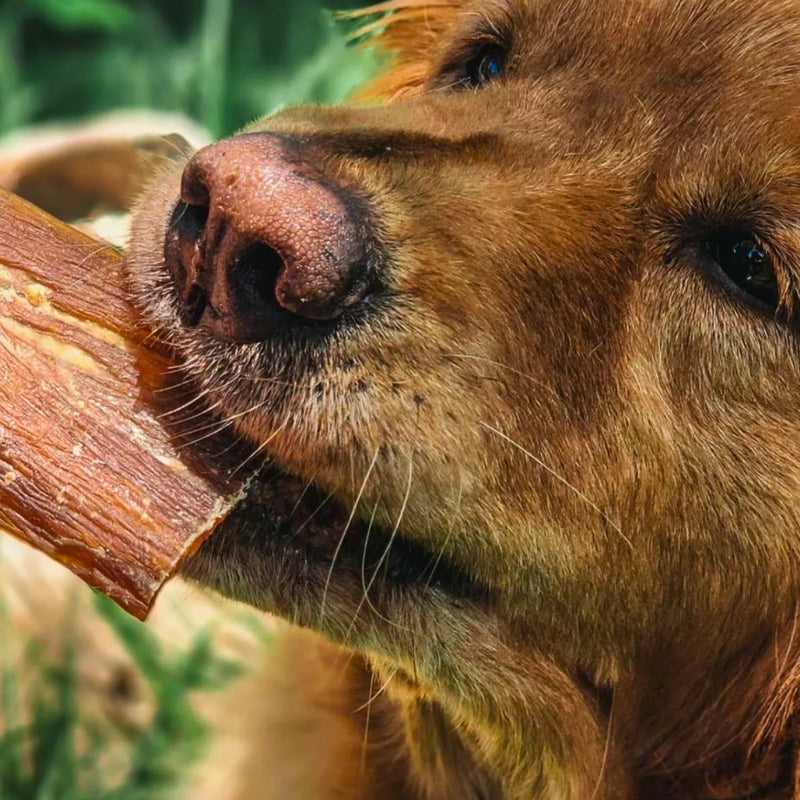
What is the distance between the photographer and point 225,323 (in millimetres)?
1498

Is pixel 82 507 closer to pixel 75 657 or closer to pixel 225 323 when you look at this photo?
pixel 225 323

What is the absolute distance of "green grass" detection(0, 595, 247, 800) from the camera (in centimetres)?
319

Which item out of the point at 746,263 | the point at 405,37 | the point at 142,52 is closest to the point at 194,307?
the point at 746,263

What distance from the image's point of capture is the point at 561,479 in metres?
1.63

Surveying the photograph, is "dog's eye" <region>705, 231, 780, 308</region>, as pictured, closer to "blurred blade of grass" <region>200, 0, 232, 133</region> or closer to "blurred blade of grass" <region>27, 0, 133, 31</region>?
"blurred blade of grass" <region>200, 0, 232, 133</region>

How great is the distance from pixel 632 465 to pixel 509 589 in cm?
26

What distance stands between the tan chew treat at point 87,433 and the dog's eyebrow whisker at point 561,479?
1.22 feet

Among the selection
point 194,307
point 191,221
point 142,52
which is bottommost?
point 142,52

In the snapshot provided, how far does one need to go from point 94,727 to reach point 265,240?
2.54 m

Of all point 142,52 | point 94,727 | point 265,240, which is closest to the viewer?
point 265,240

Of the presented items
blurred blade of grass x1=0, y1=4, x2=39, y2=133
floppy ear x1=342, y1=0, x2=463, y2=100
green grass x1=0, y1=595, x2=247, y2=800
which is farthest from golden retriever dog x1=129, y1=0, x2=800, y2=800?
blurred blade of grass x1=0, y1=4, x2=39, y2=133

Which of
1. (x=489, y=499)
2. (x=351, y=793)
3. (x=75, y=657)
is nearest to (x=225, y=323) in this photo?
(x=489, y=499)

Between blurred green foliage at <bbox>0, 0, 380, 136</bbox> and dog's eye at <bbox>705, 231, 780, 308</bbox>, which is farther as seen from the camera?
blurred green foliage at <bbox>0, 0, 380, 136</bbox>

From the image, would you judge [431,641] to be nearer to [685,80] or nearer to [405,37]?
[685,80]
